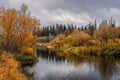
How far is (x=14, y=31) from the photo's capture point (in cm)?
4412

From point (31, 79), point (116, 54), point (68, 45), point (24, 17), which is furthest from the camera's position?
point (68, 45)

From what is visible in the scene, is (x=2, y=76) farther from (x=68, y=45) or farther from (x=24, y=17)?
(x=68, y=45)

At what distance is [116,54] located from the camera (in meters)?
87.4

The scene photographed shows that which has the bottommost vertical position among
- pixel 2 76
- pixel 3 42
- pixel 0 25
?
pixel 2 76

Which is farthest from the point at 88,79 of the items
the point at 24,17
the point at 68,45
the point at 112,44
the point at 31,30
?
the point at 68,45

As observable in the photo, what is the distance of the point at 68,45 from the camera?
126688 millimetres

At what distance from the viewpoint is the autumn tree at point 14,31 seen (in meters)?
43.4

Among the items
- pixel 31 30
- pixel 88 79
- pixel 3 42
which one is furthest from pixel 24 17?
pixel 88 79

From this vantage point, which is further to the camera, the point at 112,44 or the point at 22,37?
the point at 112,44

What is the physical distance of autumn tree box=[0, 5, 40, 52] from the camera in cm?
4341

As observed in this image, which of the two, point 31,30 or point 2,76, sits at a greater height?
point 31,30

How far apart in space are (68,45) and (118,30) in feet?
98.7

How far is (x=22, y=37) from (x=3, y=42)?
3913 mm

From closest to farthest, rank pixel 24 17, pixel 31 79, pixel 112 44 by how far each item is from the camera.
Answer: pixel 31 79 < pixel 24 17 < pixel 112 44
